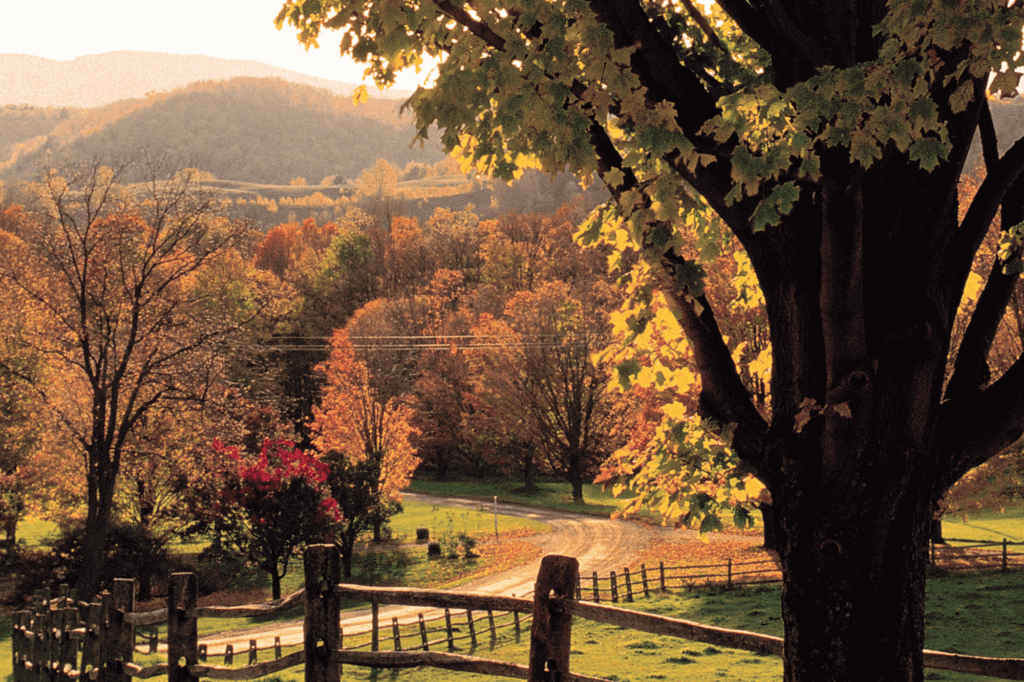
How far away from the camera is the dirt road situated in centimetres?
2120

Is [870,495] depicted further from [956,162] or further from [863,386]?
[956,162]

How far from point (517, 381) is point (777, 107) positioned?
4077cm

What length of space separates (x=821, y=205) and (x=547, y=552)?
29312 mm

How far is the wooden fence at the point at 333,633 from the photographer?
16.9 ft

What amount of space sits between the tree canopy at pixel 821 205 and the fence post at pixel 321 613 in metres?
3.26

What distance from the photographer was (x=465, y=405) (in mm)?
52875

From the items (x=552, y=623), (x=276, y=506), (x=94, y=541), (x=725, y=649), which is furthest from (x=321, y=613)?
(x=276, y=506)

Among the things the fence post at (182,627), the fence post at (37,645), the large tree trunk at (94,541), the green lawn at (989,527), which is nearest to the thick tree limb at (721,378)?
the fence post at (182,627)

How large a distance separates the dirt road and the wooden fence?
27.5 ft

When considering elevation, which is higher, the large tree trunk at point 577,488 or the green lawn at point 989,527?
the large tree trunk at point 577,488

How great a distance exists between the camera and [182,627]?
761 cm

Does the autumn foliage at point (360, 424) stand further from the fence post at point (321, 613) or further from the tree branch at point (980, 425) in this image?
the tree branch at point (980, 425)

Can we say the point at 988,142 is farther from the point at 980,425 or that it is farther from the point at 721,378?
the point at 721,378

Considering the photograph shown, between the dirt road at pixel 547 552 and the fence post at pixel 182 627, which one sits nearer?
the fence post at pixel 182 627
